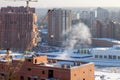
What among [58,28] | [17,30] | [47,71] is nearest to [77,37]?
[58,28]

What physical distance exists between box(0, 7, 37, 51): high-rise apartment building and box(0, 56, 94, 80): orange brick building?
80.2 ft

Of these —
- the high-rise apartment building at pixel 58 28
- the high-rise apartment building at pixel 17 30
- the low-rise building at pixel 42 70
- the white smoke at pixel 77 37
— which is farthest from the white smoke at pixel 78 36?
the low-rise building at pixel 42 70

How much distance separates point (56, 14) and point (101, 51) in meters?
14.1

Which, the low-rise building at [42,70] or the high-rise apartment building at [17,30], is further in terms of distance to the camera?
the high-rise apartment building at [17,30]

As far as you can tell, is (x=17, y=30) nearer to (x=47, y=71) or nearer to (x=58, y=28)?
(x=58, y=28)

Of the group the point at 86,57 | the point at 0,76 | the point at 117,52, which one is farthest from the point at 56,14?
the point at 0,76

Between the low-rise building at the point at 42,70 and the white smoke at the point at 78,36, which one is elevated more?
the low-rise building at the point at 42,70

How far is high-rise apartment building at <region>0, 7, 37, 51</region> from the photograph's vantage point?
3974 centimetres

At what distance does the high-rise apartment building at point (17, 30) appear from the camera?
3974 centimetres

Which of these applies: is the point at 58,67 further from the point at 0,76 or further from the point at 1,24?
the point at 1,24

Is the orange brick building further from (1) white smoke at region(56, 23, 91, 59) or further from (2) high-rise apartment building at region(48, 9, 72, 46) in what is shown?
(2) high-rise apartment building at region(48, 9, 72, 46)

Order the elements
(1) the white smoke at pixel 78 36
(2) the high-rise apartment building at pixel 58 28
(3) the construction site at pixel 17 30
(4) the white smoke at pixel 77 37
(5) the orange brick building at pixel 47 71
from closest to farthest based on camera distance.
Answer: (5) the orange brick building at pixel 47 71, (3) the construction site at pixel 17 30, (2) the high-rise apartment building at pixel 58 28, (4) the white smoke at pixel 77 37, (1) the white smoke at pixel 78 36

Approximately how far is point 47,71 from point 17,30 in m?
27.0

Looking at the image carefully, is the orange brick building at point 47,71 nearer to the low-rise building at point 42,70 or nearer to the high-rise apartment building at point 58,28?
the low-rise building at point 42,70
